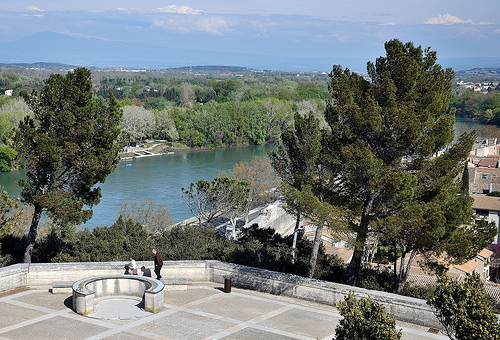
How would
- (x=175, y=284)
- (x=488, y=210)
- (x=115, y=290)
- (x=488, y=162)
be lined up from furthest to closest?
(x=488, y=162), (x=488, y=210), (x=175, y=284), (x=115, y=290)

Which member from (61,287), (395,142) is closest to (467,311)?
(395,142)

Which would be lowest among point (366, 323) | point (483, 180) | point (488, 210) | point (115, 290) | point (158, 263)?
point (488, 210)

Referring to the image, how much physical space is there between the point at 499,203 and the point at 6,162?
1767 inches

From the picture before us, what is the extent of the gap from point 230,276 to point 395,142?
197 inches

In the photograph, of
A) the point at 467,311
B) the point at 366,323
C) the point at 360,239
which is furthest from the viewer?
the point at 360,239

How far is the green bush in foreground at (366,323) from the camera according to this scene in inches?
298

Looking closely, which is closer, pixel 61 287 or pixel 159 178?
pixel 61 287

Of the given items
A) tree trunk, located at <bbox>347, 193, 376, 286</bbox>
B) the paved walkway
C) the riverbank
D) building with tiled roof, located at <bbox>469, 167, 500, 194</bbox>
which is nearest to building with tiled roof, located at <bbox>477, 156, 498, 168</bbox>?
building with tiled roof, located at <bbox>469, 167, 500, 194</bbox>

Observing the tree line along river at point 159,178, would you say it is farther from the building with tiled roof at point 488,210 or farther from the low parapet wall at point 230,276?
the low parapet wall at point 230,276

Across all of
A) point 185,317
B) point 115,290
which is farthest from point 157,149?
point 185,317

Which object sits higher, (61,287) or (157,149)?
(61,287)

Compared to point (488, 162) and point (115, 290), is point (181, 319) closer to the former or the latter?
point (115, 290)

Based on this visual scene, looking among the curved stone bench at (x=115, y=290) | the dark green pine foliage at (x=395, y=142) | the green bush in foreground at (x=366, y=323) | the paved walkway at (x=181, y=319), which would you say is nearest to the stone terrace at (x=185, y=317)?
the paved walkway at (x=181, y=319)

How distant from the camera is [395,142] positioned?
13.7 metres
